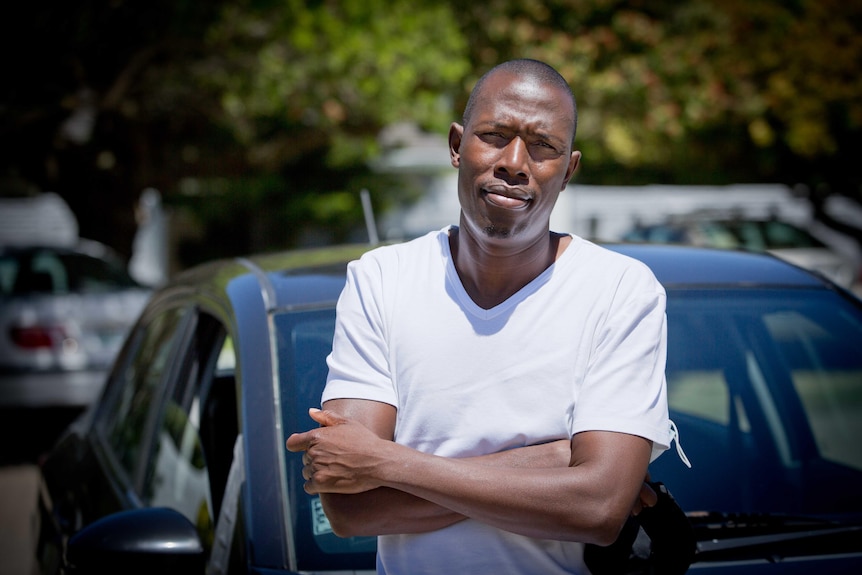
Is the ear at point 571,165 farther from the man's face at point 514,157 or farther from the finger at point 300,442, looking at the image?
the finger at point 300,442

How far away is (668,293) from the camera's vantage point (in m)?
2.74

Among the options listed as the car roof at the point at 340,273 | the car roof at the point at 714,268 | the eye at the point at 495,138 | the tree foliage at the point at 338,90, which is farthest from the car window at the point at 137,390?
the tree foliage at the point at 338,90

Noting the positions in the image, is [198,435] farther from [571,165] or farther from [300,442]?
[571,165]

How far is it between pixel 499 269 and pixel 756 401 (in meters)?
1.74

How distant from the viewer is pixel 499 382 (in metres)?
1.71

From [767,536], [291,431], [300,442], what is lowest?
[767,536]

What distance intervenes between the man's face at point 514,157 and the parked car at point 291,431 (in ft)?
2.60

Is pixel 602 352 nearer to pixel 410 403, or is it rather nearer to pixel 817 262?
pixel 410 403

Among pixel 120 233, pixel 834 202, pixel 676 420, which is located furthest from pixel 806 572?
pixel 834 202

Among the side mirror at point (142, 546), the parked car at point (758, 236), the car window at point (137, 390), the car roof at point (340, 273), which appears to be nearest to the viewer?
the side mirror at point (142, 546)

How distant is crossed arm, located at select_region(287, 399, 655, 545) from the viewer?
Result: 1.62 m

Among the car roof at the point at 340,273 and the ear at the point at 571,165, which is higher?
the ear at the point at 571,165

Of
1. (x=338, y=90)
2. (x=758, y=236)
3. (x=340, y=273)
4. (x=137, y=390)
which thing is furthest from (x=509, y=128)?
(x=758, y=236)

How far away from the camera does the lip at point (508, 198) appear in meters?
1.78
